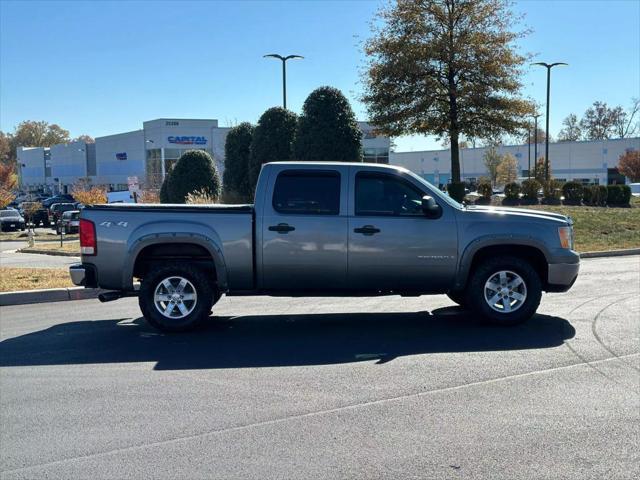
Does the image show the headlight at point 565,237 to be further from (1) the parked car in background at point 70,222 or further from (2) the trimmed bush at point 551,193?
(1) the parked car in background at point 70,222

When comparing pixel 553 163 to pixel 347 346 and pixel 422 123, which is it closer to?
pixel 422 123

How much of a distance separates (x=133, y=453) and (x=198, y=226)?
12.1ft

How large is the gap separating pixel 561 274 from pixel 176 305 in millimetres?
4730

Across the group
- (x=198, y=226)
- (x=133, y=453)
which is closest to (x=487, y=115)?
(x=198, y=226)

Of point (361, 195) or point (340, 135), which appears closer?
point (361, 195)

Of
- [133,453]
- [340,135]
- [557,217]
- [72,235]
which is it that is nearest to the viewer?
[133,453]

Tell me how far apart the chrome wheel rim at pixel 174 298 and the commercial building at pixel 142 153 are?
4090 cm

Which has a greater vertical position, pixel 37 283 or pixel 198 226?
pixel 198 226

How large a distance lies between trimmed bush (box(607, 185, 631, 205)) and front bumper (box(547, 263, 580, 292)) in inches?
908

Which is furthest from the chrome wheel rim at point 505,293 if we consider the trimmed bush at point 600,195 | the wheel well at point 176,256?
the trimmed bush at point 600,195

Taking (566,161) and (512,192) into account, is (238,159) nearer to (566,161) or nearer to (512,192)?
(512,192)

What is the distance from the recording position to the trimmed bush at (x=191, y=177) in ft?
87.0

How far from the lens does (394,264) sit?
25.5ft

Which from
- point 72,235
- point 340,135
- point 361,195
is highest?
point 340,135
